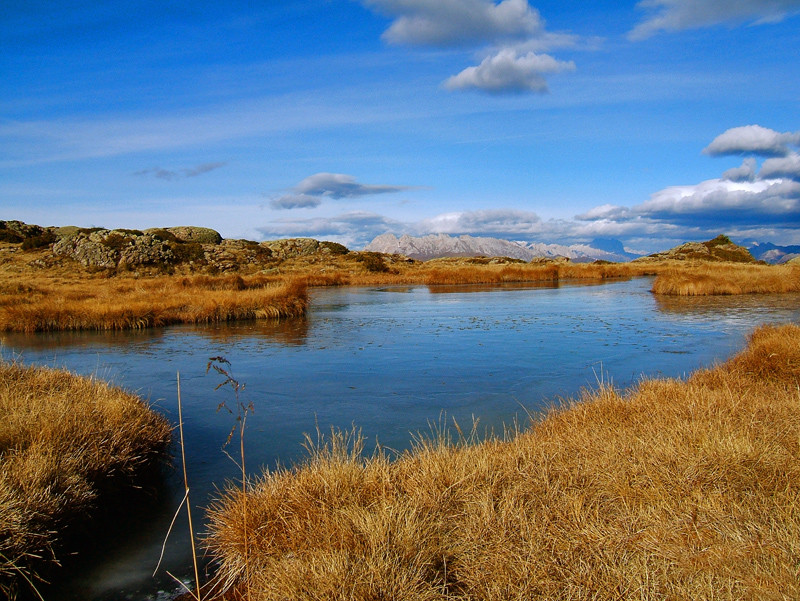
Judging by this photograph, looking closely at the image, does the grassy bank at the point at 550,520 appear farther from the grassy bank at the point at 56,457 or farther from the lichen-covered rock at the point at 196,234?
the lichen-covered rock at the point at 196,234

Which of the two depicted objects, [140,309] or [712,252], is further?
[712,252]

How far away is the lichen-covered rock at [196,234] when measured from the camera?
6794 centimetres

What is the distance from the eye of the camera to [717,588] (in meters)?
3.03

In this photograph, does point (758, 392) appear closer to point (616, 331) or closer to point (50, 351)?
point (616, 331)

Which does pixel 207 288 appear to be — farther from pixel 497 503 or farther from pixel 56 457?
pixel 497 503

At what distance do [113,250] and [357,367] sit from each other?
46512 mm

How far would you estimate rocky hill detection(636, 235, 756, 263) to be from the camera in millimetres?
66250

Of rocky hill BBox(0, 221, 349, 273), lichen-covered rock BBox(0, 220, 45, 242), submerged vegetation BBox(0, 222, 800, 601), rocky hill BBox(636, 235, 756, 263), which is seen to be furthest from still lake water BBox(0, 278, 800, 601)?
lichen-covered rock BBox(0, 220, 45, 242)

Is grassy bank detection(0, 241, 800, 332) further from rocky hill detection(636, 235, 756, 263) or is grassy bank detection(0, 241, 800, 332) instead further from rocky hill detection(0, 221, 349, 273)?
rocky hill detection(636, 235, 756, 263)

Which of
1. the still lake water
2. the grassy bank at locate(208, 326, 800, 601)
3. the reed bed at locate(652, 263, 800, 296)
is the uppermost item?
the reed bed at locate(652, 263, 800, 296)

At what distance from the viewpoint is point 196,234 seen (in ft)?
227

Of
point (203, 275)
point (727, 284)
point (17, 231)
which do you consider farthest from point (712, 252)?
point (17, 231)

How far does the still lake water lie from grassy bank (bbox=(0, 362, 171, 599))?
38 centimetres

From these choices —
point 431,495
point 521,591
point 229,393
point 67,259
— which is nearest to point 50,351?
point 229,393
